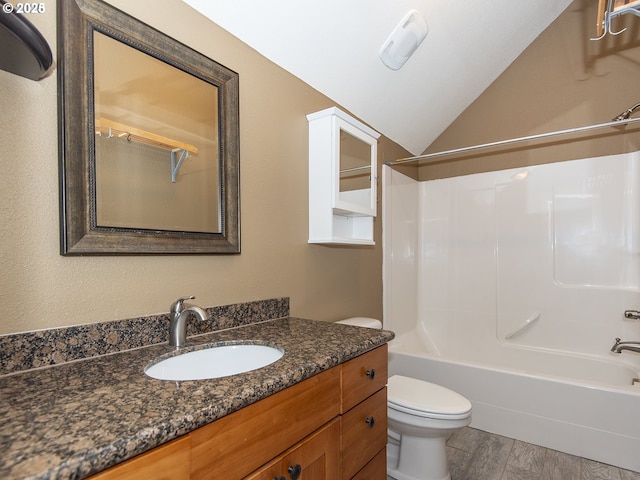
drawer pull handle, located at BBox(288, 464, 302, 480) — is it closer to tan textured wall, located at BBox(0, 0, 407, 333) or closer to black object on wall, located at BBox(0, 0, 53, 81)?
tan textured wall, located at BBox(0, 0, 407, 333)

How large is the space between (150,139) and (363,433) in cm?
120

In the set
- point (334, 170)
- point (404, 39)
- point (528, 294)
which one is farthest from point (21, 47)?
point (528, 294)

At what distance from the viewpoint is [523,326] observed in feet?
8.74

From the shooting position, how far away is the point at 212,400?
0.67 meters

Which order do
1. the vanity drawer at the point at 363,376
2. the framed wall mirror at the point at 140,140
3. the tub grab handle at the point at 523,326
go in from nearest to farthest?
the framed wall mirror at the point at 140,140 < the vanity drawer at the point at 363,376 < the tub grab handle at the point at 523,326

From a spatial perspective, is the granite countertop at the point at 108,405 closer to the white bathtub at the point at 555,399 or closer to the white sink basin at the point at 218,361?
the white sink basin at the point at 218,361

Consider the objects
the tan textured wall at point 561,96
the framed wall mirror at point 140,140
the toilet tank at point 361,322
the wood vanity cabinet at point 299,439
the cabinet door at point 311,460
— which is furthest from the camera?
the tan textured wall at point 561,96

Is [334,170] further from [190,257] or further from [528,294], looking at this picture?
[528,294]

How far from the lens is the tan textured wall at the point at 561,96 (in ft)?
7.93

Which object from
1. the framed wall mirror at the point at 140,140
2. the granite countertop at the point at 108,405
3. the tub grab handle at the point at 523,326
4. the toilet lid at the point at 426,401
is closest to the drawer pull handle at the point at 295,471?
the granite countertop at the point at 108,405

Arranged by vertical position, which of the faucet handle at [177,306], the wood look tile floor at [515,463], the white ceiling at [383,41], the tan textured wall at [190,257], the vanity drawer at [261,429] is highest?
the white ceiling at [383,41]

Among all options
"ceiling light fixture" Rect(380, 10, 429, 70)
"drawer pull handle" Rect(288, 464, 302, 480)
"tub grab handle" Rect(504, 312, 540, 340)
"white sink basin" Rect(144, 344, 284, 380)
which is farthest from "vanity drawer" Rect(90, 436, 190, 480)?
"tub grab handle" Rect(504, 312, 540, 340)

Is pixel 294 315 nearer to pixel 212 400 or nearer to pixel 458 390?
pixel 212 400

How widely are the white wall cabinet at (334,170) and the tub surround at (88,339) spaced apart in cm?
66
